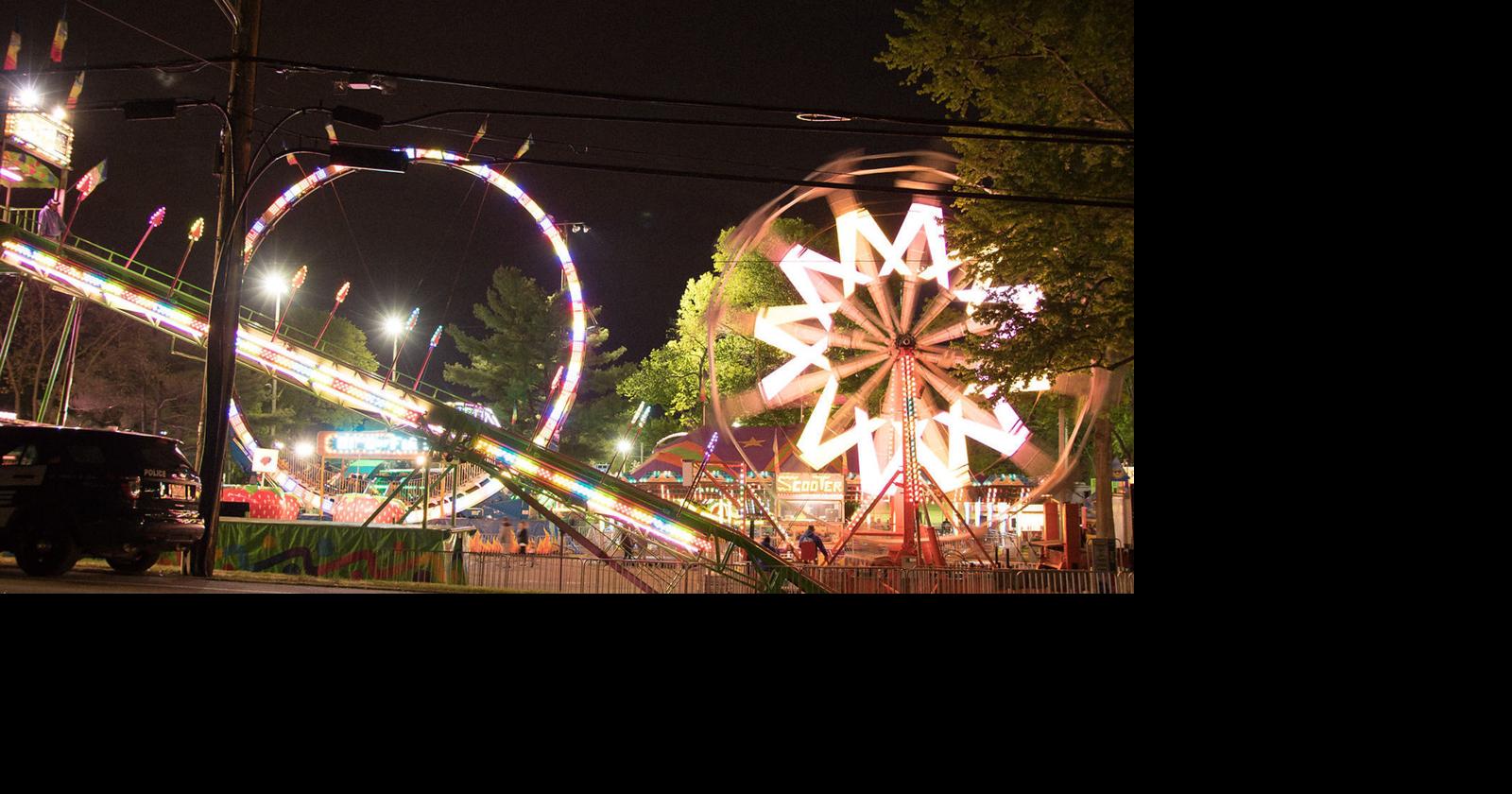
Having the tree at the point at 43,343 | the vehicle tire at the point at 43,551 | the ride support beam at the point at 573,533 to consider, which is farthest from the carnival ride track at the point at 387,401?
the tree at the point at 43,343

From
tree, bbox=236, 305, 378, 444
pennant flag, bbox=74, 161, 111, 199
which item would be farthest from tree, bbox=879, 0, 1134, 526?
tree, bbox=236, 305, 378, 444

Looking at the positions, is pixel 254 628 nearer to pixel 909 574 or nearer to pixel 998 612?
pixel 998 612

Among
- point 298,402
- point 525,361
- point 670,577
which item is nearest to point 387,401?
point 670,577

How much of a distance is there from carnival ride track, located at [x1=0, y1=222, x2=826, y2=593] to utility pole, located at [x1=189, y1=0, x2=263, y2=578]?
7.28 metres

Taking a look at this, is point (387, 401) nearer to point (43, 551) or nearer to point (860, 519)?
point (860, 519)

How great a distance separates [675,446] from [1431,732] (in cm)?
2881

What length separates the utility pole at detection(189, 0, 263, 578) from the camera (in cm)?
1332

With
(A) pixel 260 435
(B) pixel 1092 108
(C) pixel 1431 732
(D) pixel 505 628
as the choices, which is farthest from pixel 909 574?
(A) pixel 260 435

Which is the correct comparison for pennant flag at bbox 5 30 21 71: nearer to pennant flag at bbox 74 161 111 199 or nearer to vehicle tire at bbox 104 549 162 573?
pennant flag at bbox 74 161 111 199

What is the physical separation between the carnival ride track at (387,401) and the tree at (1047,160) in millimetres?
7147

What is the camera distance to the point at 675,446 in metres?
32.1

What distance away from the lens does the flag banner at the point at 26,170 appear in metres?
22.9

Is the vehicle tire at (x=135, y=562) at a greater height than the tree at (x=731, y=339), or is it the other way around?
the tree at (x=731, y=339)

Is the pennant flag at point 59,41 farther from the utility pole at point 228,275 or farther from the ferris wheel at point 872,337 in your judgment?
the ferris wheel at point 872,337
